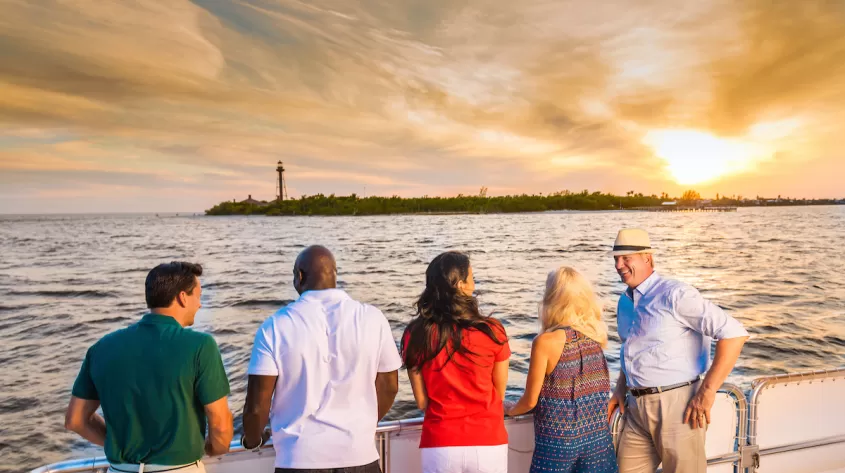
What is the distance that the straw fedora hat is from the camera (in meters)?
3.03

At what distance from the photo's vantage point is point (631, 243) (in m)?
3.05

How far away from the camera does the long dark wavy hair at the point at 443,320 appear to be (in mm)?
2244

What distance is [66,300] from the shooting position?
22.1 meters

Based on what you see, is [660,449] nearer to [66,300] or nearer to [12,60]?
[66,300]

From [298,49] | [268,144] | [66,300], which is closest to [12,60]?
[298,49]

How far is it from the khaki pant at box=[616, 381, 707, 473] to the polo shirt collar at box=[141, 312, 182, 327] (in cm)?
251

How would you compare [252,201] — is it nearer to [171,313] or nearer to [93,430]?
[93,430]

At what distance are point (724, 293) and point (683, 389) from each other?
24887 mm

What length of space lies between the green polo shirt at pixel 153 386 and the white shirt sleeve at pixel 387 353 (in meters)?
0.64

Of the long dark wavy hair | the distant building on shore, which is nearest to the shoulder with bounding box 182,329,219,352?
the long dark wavy hair

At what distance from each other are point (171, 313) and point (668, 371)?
2581mm

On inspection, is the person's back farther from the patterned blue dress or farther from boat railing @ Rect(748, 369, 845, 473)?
boat railing @ Rect(748, 369, 845, 473)

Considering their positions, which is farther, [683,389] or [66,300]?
[66,300]

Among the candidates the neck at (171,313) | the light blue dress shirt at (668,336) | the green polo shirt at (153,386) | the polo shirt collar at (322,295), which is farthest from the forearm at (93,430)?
the light blue dress shirt at (668,336)
